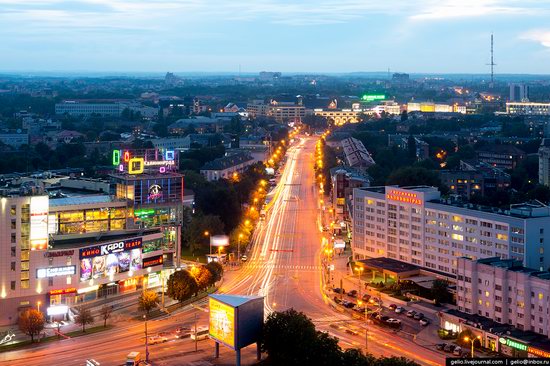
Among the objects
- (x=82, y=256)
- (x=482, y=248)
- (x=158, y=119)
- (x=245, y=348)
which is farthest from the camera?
(x=158, y=119)

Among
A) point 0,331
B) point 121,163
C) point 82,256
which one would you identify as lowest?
point 0,331

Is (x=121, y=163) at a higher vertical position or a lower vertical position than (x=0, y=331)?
higher

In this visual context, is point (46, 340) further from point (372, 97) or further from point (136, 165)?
point (372, 97)

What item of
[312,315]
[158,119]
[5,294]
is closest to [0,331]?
[5,294]

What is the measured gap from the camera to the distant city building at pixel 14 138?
65500 mm

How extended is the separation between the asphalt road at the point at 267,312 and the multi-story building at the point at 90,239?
2187 millimetres

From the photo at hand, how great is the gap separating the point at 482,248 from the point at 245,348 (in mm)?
8790

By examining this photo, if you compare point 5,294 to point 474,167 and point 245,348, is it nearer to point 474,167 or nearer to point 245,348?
point 245,348

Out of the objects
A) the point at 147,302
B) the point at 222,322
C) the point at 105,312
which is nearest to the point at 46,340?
the point at 105,312

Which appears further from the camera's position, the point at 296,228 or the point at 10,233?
the point at 296,228

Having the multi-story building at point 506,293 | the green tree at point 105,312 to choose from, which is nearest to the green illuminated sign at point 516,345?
the multi-story building at point 506,293

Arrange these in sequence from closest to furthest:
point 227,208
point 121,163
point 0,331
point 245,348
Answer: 1. point 245,348
2. point 0,331
3. point 121,163
4. point 227,208

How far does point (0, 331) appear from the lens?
66.1ft

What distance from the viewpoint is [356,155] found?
50.8m
